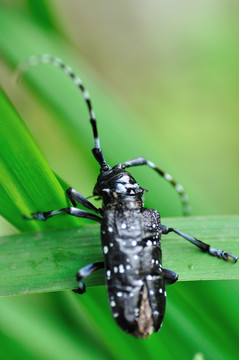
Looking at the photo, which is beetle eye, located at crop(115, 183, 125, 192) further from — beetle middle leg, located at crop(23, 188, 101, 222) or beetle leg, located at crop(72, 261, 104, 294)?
beetle leg, located at crop(72, 261, 104, 294)

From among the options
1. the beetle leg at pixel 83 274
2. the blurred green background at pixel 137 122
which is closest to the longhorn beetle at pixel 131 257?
the beetle leg at pixel 83 274

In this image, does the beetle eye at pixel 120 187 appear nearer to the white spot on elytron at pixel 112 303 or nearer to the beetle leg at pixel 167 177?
the beetle leg at pixel 167 177

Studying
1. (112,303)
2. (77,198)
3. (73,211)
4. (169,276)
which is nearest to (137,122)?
(77,198)

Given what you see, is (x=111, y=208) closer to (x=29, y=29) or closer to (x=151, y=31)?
(x=29, y=29)

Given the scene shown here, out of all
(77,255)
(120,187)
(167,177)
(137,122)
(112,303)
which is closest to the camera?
(112,303)

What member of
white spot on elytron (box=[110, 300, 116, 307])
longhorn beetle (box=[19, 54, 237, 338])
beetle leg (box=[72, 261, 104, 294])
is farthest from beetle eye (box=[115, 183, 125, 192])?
white spot on elytron (box=[110, 300, 116, 307])

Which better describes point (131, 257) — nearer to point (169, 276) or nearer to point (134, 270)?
point (134, 270)
